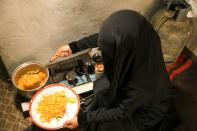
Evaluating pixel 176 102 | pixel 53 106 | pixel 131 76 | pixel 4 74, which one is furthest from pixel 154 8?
pixel 4 74

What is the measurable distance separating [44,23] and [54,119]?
73cm

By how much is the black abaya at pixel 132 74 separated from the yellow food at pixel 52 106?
29 cm

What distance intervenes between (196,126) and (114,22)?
3.86 ft

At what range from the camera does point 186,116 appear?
1.95 m

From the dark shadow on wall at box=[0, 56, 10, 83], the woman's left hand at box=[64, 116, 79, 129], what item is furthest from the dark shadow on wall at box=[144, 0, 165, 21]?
the dark shadow on wall at box=[0, 56, 10, 83]

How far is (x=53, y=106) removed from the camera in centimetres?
178

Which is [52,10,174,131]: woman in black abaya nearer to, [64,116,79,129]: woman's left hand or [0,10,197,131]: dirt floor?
[64,116,79,129]: woman's left hand

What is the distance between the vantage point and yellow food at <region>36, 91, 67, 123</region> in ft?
5.71

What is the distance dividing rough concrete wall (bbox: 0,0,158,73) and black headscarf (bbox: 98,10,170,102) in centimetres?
65

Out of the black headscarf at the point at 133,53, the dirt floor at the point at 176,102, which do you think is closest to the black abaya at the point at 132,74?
the black headscarf at the point at 133,53

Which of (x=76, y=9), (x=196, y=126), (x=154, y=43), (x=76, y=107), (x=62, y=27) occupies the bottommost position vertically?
(x=196, y=126)

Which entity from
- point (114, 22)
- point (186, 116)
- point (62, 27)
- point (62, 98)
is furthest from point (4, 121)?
point (186, 116)

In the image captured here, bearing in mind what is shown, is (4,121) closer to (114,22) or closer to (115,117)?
(115,117)

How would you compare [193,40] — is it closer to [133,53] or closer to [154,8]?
[154,8]
